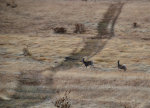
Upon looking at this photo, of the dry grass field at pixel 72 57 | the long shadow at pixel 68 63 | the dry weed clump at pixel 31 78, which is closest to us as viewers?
the long shadow at pixel 68 63

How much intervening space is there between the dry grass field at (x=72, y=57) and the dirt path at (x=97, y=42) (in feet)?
0.21

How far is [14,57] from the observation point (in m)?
16.9

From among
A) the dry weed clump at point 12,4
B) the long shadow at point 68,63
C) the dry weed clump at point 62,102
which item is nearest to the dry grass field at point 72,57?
the long shadow at point 68,63

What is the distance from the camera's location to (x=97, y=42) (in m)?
19.4

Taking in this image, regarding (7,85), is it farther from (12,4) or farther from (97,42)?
(12,4)

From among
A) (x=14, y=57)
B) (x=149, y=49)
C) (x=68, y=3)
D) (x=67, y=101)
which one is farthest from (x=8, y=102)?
(x=68, y=3)

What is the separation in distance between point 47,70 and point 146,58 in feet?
21.2

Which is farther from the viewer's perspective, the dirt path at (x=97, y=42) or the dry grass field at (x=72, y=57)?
the dirt path at (x=97, y=42)

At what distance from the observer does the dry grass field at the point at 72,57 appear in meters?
12.4

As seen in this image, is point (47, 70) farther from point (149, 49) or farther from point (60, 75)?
point (149, 49)

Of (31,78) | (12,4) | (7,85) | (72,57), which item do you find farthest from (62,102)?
(12,4)

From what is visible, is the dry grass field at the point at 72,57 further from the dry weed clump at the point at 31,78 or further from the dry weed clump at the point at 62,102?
the dry weed clump at the point at 62,102

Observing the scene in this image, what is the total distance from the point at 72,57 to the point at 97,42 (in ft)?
11.0

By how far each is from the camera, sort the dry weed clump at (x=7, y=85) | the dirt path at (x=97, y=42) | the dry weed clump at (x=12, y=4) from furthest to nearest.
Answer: the dry weed clump at (x=12, y=4), the dirt path at (x=97, y=42), the dry weed clump at (x=7, y=85)
